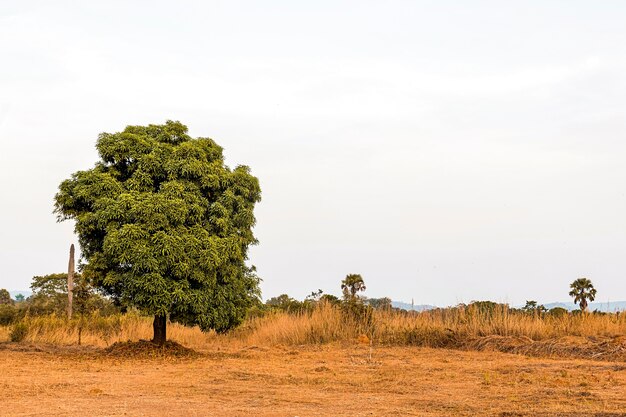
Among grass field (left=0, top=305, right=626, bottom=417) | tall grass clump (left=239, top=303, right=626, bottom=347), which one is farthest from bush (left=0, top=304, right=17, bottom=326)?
tall grass clump (left=239, top=303, right=626, bottom=347)

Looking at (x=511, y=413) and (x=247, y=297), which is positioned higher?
(x=247, y=297)

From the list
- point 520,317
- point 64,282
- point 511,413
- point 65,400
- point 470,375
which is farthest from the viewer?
point 64,282

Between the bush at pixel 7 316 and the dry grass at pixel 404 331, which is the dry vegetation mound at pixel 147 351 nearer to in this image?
the dry grass at pixel 404 331

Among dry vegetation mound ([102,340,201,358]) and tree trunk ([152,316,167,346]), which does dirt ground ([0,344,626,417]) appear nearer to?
dry vegetation mound ([102,340,201,358])

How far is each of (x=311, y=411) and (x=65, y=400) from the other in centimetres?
399

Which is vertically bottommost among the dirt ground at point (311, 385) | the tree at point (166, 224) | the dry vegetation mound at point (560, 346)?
the dirt ground at point (311, 385)

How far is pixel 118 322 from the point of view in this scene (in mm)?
28078

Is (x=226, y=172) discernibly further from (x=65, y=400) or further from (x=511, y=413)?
(x=511, y=413)

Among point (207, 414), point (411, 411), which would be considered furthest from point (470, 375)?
point (207, 414)

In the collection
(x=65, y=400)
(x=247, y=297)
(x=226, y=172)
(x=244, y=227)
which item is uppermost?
(x=226, y=172)

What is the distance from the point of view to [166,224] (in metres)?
18.0

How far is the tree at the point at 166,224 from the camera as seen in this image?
57.9 ft

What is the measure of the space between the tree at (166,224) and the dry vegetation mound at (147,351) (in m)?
0.34

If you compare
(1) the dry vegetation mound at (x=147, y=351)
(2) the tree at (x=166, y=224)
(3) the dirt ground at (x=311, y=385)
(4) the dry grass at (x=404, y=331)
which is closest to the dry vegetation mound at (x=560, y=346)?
(4) the dry grass at (x=404, y=331)
